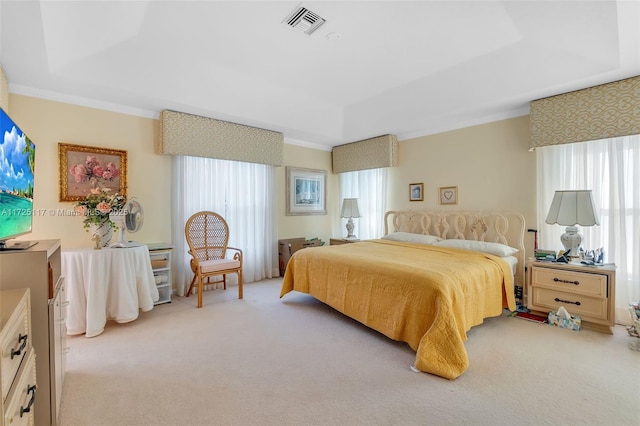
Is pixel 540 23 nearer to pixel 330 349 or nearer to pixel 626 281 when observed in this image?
pixel 626 281

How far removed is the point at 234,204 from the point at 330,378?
3221 millimetres

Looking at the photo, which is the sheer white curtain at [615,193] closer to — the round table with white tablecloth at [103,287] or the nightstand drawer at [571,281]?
the nightstand drawer at [571,281]

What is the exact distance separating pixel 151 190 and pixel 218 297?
172cm

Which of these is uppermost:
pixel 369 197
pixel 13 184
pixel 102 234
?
pixel 369 197

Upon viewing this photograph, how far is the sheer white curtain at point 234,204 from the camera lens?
3969 millimetres

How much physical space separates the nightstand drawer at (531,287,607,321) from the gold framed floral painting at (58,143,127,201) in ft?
16.0

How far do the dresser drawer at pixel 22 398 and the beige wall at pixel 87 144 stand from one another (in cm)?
257

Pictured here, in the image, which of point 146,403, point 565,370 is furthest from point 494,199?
point 146,403

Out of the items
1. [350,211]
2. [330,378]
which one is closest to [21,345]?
[330,378]

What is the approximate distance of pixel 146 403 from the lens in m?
1.77

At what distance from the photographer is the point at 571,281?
2846mm

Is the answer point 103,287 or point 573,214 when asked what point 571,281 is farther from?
point 103,287

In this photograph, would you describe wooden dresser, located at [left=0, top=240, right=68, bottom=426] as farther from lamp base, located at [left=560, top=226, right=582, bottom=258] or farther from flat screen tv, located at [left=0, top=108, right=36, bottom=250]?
lamp base, located at [left=560, top=226, right=582, bottom=258]

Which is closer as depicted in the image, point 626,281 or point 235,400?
point 235,400
